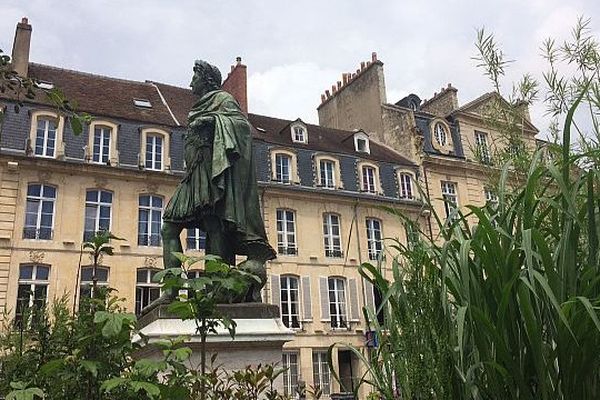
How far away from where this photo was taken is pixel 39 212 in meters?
18.3

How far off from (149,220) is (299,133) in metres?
7.83

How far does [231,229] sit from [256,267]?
0.39 m

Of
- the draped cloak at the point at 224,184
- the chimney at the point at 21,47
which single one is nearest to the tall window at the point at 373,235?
the chimney at the point at 21,47

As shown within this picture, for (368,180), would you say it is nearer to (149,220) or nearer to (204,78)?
(149,220)

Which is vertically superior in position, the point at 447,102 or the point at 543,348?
the point at 447,102

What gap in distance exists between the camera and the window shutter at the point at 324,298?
21630mm

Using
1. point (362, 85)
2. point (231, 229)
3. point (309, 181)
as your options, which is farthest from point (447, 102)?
point (231, 229)

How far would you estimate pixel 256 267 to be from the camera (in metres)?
4.96

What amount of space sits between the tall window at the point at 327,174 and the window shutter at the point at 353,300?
3773 millimetres

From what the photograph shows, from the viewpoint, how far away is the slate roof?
21.0m

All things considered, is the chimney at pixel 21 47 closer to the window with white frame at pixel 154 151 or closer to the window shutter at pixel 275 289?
the window with white frame at pixel 154 151

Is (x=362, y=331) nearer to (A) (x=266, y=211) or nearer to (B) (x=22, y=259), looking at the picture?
(A) (x=266, y=211)

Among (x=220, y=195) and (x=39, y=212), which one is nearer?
(x=220, y=195)

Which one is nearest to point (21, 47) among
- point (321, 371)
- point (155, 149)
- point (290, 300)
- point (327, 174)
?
point (155, 149)
